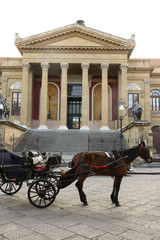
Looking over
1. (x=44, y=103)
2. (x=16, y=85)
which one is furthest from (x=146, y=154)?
(x=16, y=85)

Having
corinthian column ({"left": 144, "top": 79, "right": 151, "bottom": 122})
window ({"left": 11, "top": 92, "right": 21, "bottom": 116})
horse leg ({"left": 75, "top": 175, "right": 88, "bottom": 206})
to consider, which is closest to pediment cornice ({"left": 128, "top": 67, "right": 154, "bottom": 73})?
corinthian column ({"left": 144, "top": 79, "right": 151, "bottom": 122})

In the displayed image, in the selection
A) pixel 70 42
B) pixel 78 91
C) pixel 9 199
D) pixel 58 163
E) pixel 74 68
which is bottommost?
pixel 9 199

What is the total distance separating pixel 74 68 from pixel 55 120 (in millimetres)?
8117

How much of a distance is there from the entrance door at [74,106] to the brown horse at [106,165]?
29548 millimetres

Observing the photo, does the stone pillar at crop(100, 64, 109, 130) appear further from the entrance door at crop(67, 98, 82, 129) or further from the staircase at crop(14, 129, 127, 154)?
the entrance door at crop(67, 98, 82, 129)

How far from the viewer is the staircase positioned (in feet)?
74.8

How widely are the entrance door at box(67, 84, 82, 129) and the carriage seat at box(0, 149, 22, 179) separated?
28.4 meters

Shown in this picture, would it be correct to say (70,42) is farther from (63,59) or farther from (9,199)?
(9,199)

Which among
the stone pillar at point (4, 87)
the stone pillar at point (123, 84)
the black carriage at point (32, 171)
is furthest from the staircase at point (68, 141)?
the black carriage at point (32, 171)

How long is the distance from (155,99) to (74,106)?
13.3 m

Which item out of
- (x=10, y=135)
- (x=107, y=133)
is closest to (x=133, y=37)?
(x=107, y=133)

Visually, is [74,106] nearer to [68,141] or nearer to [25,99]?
[25,99]

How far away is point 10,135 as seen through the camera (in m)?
21.1

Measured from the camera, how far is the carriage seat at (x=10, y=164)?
7059mm
